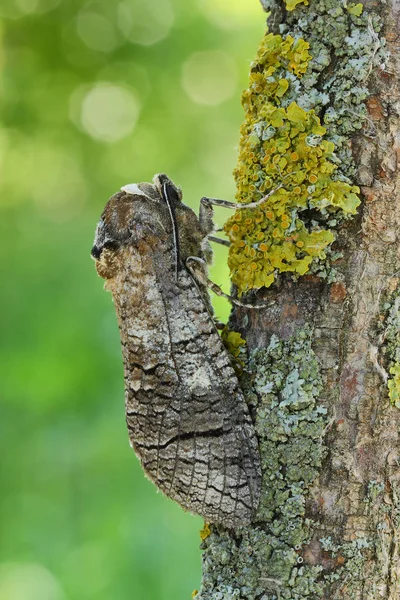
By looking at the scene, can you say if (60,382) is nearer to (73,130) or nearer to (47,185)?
(47,185)

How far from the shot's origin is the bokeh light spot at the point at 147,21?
6.60 meters

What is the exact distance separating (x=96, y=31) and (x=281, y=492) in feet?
17.7

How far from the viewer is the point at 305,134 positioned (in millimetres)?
2723

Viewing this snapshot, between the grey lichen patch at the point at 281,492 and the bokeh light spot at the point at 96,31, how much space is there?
4894 millimetres

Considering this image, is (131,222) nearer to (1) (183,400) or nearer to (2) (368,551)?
(1) (183,400)

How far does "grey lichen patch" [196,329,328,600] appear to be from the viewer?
8.23 feet

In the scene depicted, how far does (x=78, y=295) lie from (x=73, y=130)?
2.00 meters

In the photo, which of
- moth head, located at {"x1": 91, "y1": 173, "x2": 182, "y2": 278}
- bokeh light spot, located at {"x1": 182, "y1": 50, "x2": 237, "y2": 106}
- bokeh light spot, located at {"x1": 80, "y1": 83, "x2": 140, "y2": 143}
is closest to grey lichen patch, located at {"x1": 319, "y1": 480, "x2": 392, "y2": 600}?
moth head, located at {"x1": 91, "y1": 173, "x2": 182, "y2": 278}

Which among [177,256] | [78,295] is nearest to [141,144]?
[78,295]

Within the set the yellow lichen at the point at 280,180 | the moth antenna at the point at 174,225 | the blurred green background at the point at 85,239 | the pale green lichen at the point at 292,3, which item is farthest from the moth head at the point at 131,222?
the blurred green background at the point at 85,239

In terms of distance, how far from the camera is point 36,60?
6.55 m

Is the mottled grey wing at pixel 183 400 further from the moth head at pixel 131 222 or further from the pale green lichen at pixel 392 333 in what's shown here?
the pale green lichen at pixel 392 333

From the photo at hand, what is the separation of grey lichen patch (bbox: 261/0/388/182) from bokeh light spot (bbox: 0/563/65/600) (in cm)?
384

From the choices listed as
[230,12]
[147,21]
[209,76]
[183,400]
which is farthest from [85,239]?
[183,400]
